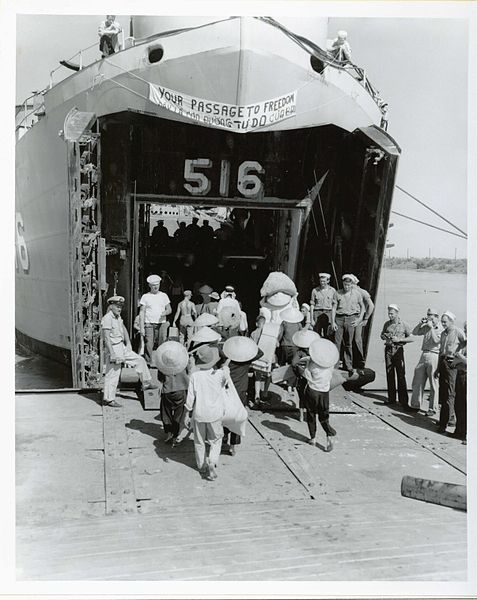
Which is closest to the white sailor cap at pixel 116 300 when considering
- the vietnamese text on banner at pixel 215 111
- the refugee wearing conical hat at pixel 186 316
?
the refugee wearing conical hat at pixel 186 316

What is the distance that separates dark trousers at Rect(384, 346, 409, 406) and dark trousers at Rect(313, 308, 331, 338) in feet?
3.88

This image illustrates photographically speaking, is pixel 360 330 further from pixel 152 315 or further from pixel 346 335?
pixel 152 315

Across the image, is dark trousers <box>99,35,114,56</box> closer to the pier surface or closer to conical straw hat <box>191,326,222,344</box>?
conical straw hat <box>191,326,222,344</box>

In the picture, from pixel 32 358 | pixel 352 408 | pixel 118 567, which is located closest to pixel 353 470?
pixel 352 408

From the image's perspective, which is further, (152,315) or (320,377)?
(152,315)

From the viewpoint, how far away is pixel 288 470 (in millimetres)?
5613

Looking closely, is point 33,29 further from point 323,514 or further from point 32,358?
point 32,358

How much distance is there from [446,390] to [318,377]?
5.49ft

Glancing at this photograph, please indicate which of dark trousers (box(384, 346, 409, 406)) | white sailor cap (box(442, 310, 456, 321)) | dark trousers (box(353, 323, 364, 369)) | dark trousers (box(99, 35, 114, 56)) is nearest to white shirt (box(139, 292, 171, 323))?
dark trousers (box(353, 323, 364, 369))

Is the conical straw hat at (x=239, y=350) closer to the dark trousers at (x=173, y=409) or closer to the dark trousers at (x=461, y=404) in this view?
the dark trousers at (x=173, y=409)

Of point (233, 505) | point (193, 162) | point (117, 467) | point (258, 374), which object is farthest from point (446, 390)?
point (193, 162)

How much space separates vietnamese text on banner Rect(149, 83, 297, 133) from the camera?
8.06 meters

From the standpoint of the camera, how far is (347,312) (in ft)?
27.4

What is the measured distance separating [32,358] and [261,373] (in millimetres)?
7173
